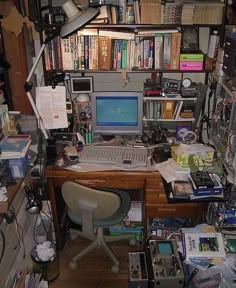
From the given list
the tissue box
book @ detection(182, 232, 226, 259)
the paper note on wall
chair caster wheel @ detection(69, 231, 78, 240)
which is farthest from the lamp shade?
chair caster wheel @ detection(69, 231, 78, 240)

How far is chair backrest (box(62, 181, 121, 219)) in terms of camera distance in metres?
1.83

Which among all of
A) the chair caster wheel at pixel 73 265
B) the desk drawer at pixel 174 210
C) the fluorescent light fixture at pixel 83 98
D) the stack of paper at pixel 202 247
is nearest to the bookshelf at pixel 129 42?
the fluorescent light fixture at pixel 83 98

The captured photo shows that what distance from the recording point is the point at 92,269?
2.26 metres

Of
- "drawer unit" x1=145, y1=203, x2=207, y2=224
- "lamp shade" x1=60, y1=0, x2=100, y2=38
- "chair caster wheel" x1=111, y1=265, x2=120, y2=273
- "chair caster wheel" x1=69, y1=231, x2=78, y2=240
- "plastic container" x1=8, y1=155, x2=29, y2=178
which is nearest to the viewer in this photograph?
"lamp shade" x1=60, y1=0, x2=100, y2=38

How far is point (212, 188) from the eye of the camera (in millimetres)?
1757

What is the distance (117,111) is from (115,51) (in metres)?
0.43

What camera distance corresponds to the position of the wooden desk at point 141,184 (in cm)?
202

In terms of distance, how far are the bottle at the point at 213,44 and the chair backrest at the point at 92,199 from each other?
112 centimetres

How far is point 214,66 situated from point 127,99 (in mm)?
628

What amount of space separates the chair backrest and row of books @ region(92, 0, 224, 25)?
1053mm

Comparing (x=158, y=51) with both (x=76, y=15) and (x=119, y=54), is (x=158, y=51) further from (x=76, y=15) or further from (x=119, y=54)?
(x=76, y=15)

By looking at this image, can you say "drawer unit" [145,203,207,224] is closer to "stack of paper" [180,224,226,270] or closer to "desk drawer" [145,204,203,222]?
"desk drawer" [145,204,203,222]

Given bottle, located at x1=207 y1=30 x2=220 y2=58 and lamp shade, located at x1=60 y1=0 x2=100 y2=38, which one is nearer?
lamp shade, located at x1=60 y1=0 x2=100 y2=38

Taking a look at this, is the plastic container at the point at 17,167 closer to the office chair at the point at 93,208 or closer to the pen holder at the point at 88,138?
the office chair at the point at 93,208
